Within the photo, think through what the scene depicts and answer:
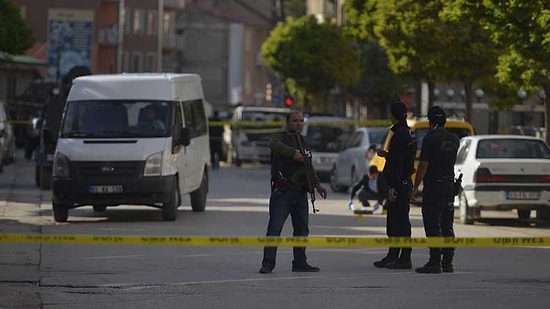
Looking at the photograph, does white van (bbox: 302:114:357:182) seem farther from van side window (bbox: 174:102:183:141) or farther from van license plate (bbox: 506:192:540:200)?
van license plate (bbox: 506:192:540:200)

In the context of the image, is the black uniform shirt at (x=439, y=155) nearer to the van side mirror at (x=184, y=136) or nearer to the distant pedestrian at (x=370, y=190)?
the van side mirror at (x=184, y=136)

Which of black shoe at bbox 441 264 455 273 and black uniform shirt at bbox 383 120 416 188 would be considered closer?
black shoe at bbox 441 264 455 273

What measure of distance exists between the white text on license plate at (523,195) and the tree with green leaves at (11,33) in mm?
21761

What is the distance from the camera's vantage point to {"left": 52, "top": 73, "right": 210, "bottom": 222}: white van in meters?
23.1

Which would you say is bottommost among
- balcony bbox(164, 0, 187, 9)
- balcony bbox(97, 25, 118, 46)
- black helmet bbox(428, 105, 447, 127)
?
black helmet bbox(428, 105, 447, 127)

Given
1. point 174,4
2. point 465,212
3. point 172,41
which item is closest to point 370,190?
point 465,212

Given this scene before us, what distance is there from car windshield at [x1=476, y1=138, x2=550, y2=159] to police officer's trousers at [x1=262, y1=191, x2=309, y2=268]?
8.66 meters

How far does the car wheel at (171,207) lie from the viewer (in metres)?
23.5

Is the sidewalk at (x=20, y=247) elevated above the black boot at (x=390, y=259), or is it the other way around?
the black boot at (x=390, y=259)

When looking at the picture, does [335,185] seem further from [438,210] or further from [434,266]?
[434,266]

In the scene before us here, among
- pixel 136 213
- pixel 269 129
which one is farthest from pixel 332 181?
pixel 269 129

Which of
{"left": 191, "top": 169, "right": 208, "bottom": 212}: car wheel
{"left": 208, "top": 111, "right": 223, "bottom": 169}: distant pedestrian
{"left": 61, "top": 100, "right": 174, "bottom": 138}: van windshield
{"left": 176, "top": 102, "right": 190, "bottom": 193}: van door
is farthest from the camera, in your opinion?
{"left": 208, "top": 111, "right": 223, "bottom": 169}: distant pedestrian

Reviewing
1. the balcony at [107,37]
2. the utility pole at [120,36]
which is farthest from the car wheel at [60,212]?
the utility pole at [120,36]

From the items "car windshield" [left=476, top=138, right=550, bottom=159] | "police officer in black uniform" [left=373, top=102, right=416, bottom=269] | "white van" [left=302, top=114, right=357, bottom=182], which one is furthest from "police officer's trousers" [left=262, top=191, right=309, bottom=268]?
"white van" [left=302, top=114, right=357, bottom=182]
